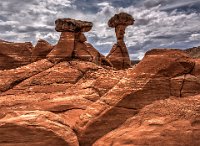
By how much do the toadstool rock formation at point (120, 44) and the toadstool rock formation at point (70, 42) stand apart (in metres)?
19.2

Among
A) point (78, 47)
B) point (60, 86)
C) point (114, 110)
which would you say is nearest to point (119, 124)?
point (114, 110)

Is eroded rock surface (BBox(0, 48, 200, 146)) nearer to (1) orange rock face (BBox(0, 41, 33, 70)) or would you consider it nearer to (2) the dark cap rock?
(1) orange rock face (BBox(0, 41, 33, 70))

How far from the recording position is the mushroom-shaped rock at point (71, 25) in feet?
91.7

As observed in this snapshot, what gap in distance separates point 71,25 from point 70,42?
1492mm

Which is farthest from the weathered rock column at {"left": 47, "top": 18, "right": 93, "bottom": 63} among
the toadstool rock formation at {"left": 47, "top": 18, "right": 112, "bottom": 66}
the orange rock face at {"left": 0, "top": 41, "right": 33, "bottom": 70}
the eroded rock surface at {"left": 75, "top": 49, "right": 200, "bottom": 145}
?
the eroded rock surface at {"left": 75, "top": 49, "right": 200, "bottom": 145}

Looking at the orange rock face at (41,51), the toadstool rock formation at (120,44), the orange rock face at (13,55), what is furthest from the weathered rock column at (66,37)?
the toadstool rock formation at (120,44)

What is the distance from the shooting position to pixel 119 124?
16.2 meters

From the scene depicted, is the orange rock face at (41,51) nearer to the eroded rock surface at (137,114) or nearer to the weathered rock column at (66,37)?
the weathered rock column at (66,37)

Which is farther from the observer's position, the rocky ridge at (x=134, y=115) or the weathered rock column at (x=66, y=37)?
the weathered rock column at (x=66, y=37)

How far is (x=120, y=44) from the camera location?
49.3 meters

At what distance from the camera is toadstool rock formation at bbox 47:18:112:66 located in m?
27.6

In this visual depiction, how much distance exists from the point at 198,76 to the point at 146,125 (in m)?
4.01

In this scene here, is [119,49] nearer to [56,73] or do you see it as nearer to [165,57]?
[56,73]

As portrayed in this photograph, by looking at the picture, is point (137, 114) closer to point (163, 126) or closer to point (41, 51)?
point (163, 126)
